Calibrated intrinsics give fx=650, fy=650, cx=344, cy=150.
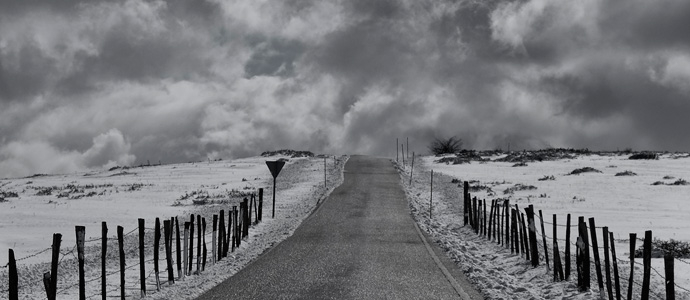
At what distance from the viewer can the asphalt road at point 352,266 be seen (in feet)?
39.3

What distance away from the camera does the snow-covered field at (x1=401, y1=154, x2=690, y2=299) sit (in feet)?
44.9

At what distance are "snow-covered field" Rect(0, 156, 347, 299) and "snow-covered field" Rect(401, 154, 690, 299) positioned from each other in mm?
5703

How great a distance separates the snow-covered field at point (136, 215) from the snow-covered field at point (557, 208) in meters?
5.70

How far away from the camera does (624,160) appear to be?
62.3 metres

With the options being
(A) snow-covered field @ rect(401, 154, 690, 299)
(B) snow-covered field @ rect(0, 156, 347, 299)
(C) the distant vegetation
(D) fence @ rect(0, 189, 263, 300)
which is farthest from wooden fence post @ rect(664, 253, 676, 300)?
(C) the distant vegetation

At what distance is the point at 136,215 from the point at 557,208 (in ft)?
63.2

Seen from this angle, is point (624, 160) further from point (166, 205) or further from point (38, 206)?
point (38, 206)

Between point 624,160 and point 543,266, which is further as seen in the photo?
point 624,160

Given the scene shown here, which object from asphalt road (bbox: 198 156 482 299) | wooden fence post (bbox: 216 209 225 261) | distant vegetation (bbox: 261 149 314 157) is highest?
distant vegetation (bbox: 261 149 314 157)

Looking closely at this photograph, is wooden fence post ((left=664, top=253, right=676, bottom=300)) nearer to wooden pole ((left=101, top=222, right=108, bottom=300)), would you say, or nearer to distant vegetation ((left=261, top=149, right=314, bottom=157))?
wooden pole ((left=101, top=222, right=108, bottom=300))

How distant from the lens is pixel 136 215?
95.6ft

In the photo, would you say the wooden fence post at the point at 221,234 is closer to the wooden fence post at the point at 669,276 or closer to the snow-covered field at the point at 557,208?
the snow-covered field at the point at 557,208

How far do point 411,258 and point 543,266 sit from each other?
3191mm

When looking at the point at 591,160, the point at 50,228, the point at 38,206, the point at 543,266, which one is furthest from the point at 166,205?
the point at 591,160
